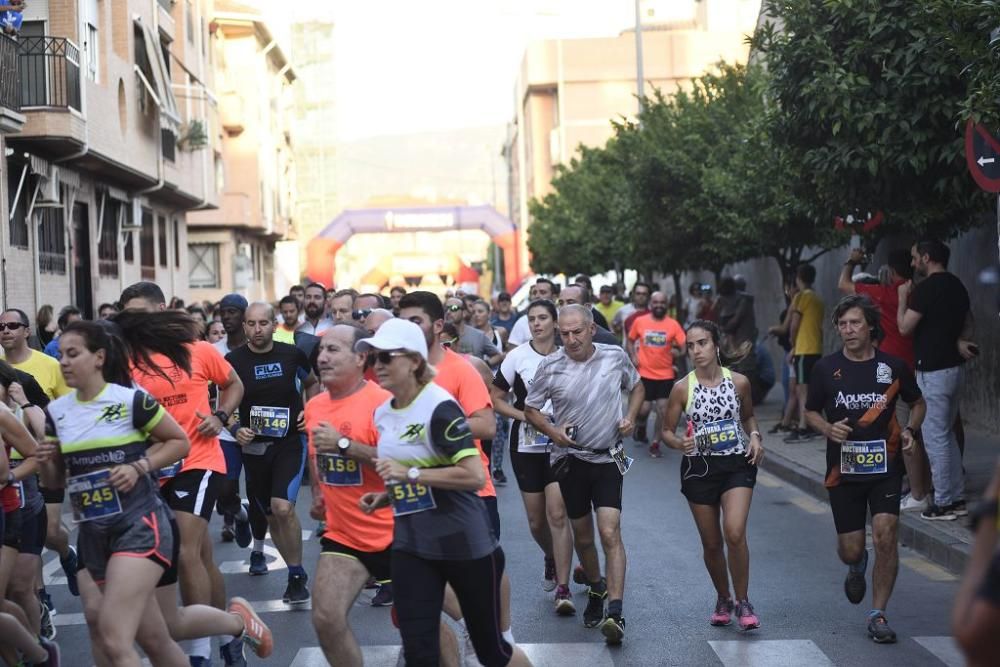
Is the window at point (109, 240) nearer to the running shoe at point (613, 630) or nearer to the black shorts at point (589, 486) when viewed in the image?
the black shorts at point (589, 486)

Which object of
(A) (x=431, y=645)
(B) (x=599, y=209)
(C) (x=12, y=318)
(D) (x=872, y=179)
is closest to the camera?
(A) (x=431, y=645)

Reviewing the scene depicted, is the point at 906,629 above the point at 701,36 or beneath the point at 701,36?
beneath

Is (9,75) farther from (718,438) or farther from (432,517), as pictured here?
(432,517)

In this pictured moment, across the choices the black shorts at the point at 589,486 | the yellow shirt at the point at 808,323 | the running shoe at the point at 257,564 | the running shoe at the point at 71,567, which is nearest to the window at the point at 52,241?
the yellow shirt at the point at 808,323

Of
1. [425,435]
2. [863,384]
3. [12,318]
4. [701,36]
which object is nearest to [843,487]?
[863,384]

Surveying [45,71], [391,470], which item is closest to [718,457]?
[391,470]

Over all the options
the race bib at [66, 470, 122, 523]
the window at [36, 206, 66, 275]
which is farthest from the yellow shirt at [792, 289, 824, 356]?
the window at [36, 206, 66, 275]

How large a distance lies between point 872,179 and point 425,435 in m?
8.22

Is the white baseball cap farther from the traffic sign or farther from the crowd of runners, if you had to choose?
the traffic sign

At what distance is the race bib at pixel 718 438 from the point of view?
8.12 m

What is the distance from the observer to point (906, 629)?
26.3 ft

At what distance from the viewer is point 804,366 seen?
16812 mm

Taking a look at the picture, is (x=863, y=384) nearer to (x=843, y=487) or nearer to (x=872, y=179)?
(x=843, y=487)

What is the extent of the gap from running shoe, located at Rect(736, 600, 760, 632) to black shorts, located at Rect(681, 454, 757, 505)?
1.84ft
